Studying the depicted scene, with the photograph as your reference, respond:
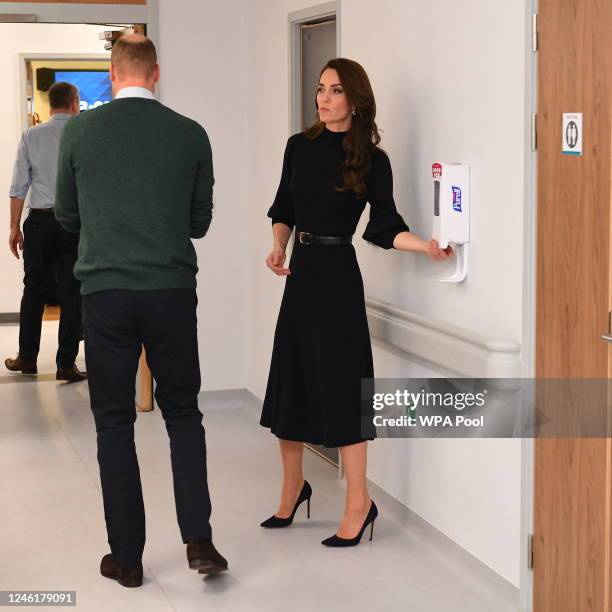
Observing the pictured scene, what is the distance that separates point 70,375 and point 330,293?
141 inches

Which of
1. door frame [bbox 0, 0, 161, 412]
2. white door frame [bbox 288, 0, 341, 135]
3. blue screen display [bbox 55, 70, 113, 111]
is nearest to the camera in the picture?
white door frame [bbox 288, 0, 341, 135]

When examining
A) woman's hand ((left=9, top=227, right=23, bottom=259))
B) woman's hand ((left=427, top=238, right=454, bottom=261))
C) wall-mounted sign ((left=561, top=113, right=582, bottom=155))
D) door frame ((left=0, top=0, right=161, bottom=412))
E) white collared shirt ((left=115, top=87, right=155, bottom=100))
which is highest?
door frame ((left=0, top=0, right=161, bottom=412))

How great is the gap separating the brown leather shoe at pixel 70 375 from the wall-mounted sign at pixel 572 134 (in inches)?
184

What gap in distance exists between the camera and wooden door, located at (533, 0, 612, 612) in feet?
9.44

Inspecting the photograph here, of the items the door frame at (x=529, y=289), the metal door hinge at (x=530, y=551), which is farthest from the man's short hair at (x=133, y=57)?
the metal door hinge at (x=530, y=551)

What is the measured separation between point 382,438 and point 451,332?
3.10 ft

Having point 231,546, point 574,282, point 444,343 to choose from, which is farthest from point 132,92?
point 231,546

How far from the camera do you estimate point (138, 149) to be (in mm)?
3436

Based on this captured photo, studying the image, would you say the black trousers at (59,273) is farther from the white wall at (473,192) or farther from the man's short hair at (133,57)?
the man's short hair at (133,57)

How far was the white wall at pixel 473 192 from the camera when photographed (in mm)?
3354

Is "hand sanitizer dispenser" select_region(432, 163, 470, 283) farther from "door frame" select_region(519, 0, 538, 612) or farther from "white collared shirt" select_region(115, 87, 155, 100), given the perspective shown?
"white collared shirt" select_region(115, 87, 155, 100)

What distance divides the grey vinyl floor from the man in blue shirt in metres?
1.45

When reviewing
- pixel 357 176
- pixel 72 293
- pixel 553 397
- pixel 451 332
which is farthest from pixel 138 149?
pixel 72 293

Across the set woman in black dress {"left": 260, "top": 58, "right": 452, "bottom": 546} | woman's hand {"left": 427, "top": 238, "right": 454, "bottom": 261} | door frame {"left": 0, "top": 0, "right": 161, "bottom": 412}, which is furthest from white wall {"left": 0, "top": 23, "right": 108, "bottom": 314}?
woman's hand {"left": 427, "top": 238, "right": 454, "bottom": 261}
